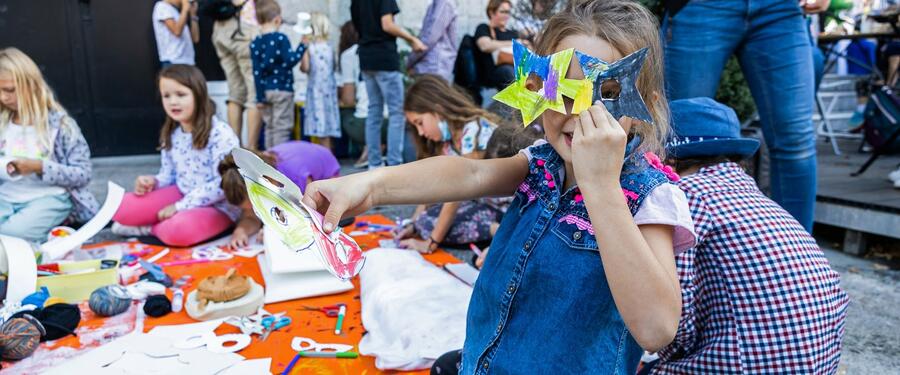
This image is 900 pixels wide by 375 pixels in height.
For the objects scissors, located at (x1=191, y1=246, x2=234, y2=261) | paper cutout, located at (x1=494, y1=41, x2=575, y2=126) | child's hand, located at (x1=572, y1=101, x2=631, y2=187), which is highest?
paper cutout, located at (x1=494, y1=41, x2=575, y2=126)

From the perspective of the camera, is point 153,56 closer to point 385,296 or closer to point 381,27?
point 381,27

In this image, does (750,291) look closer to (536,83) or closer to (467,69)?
(536,83)

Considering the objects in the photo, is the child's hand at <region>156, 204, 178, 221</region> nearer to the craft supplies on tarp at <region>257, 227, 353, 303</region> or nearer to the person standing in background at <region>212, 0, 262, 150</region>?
the craft supplies on tarp at <region>257, 227, 353, 303</region>

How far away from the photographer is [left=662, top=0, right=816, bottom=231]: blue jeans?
2170 mm

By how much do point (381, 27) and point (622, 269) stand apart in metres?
3.93

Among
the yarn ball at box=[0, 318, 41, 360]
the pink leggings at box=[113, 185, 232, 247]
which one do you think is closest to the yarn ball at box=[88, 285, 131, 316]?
the yarn ball at box=[0, 318, 41, 360]

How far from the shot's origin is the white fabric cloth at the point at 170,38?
5117 mm

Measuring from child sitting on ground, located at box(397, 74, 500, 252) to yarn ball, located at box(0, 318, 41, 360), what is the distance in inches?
62.6

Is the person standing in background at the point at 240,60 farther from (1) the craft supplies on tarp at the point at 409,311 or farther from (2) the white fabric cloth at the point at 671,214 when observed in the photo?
(2) the white fabric cloth at the point at 671,214

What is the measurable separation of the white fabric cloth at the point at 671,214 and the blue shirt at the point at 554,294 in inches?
0.7

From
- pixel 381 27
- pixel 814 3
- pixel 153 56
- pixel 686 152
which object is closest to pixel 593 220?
pixel 686 152

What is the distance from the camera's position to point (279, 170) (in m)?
2.85

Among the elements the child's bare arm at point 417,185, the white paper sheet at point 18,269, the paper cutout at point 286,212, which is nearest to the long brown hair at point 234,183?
the white paper sheet at point 18,269

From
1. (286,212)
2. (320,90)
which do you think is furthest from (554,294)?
(320,90)
